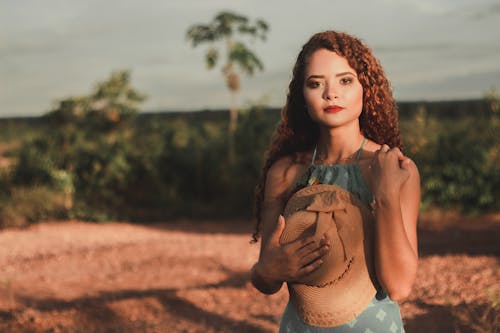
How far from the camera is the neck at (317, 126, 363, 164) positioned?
6.48ft

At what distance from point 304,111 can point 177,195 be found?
12.0 m

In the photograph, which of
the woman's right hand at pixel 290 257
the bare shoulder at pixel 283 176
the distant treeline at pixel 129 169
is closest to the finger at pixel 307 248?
the woman's right hand at pixel 290 257

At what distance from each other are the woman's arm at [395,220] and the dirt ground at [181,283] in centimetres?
241

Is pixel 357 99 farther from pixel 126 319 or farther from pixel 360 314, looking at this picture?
pixel 126 319

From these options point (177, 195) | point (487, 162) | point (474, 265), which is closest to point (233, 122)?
point (177, 195)

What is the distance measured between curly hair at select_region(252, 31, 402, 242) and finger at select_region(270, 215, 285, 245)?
388 millimetres

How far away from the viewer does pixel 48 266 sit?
835cm

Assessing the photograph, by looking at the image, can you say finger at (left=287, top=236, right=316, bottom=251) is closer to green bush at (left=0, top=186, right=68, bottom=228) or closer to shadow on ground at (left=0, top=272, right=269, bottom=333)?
shadow on ground at (left=0, top=272, right=269, bottom=333)

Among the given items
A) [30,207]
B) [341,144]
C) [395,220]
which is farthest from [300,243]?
[30,207]

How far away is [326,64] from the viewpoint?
194 cm

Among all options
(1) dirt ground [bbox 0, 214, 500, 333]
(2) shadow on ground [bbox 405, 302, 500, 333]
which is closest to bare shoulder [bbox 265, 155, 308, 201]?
(1) dirt ground [bbox 0, 214, 500, 333]

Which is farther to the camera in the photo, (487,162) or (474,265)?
(487,162)

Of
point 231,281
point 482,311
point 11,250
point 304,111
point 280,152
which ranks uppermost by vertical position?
point 304,111

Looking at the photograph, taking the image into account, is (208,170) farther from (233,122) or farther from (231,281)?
(231,281)
